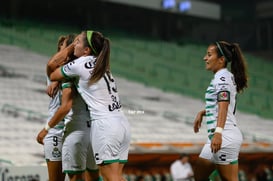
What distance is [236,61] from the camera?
6105 millimetres

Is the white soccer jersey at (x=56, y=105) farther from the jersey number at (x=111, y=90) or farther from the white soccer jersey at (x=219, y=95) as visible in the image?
the white soccer jersey at (x=219, y=95)

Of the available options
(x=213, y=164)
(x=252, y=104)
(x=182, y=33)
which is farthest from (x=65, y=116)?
(x=182, y=33)

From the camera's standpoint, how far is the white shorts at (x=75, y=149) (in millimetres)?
5758

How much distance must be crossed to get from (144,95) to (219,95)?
16.1 m

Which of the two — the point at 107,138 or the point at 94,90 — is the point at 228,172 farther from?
the point at 94,90

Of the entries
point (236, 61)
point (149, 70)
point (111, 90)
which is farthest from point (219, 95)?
point (149, 70)

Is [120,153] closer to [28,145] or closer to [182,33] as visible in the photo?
[28,145]

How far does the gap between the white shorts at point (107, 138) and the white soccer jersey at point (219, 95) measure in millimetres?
1024

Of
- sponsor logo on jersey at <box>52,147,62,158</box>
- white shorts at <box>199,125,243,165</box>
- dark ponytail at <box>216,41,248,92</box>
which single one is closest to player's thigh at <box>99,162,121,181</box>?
sponsor logo on jersey at <box>52,147,62,158</box>

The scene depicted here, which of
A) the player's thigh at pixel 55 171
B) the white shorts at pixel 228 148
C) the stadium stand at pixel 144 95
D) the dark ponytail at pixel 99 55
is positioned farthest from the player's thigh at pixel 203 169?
the stadium stand at pixel 144 95

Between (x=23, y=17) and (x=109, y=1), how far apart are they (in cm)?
435

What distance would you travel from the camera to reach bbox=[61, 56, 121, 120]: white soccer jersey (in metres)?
5.28

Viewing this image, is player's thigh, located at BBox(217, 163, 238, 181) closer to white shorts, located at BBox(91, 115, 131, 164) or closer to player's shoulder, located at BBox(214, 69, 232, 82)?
player's shoulder, located at BBox(214, 69, 232, 82)

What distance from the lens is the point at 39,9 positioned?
2927 cm
